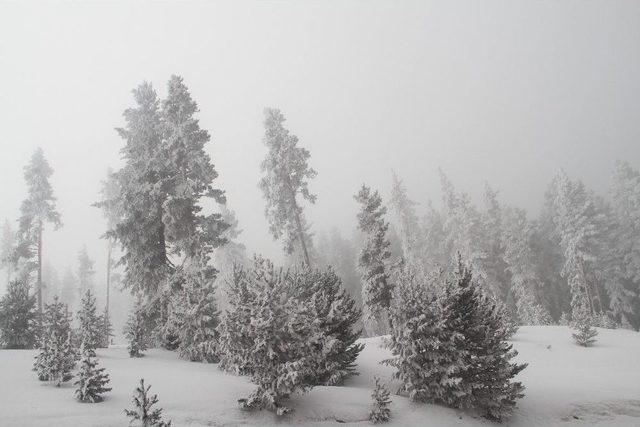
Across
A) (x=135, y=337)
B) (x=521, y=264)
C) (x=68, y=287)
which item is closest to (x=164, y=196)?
(x=135, y=337)

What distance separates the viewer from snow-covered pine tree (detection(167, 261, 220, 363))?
1709 centimetres

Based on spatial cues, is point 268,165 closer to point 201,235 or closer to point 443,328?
point 201,235

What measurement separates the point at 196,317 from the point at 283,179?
51.6ft

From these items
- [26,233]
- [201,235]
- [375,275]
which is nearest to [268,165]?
[201,235]

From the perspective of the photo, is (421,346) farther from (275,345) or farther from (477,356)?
(275,345)

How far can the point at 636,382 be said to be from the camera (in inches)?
717

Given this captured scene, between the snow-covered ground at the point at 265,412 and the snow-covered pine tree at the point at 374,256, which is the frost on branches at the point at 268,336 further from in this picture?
the snow-covered pine tree at the point at 374,256

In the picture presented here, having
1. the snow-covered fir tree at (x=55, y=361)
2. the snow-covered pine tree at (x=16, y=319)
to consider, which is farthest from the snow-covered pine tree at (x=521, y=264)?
the snow-covered pine tree at (x=16, y=319)

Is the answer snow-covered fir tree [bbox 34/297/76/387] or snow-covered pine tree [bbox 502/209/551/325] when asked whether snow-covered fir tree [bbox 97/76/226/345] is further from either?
snow-covered pine tree [bbox 502/209/551/325]

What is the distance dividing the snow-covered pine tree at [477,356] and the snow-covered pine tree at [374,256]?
1112 cm

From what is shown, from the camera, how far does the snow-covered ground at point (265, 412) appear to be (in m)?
10.2

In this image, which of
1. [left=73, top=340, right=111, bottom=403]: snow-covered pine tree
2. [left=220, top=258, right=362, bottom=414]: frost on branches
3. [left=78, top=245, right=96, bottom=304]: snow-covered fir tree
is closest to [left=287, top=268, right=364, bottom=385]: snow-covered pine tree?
[left=220, top=258, right=362, bottom=414]: frost on branches

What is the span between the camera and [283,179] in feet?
101

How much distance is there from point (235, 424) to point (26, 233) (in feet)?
119
